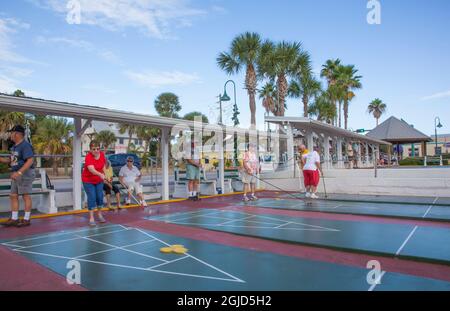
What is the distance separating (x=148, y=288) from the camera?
9.66 feet

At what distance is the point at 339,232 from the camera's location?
5125mm

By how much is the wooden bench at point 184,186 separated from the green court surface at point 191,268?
19.9 ft

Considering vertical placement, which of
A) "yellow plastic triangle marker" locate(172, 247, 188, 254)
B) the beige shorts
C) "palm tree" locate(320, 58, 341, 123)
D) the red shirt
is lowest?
"yellow plastic triangle marker" locate(172, 247, 188, 254)

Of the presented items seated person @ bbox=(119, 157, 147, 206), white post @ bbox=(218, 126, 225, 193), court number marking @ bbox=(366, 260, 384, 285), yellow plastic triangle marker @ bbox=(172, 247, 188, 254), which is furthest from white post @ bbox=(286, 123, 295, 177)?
court number marking @ bbox=(366, 260, 384, 285)

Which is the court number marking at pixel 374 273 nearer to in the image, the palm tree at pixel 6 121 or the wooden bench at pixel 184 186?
the wooden bench at pixel 184 186

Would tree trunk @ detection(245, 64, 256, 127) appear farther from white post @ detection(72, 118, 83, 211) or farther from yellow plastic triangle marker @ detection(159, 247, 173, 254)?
yellow plastic triangle marker @ detection(159, 247, 173, 254)

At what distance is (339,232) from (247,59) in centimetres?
1696

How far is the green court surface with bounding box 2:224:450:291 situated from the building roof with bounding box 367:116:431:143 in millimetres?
30616

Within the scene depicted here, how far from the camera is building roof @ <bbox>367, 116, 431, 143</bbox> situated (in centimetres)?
2998

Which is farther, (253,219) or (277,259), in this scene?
A: (253,219)

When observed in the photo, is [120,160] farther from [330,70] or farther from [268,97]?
[330,70]
